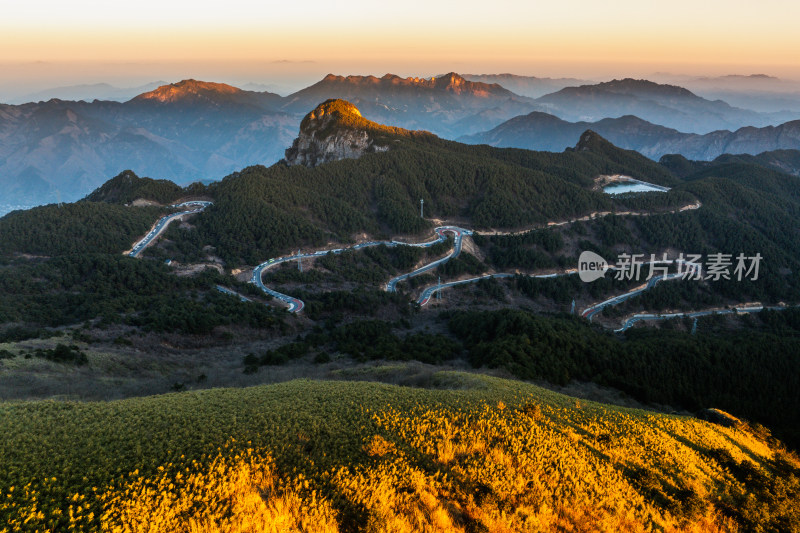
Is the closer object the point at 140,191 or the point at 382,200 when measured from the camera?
the point at 140,191

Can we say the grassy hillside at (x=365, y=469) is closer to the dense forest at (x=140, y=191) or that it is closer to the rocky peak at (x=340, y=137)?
the dense forest at (x=140, y=191)

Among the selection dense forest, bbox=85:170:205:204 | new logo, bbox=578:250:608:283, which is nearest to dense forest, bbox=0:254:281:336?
dense forest, bbox=85:170:205:204

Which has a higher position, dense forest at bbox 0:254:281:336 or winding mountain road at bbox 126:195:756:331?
dense forest at bbox 0:254:281:336

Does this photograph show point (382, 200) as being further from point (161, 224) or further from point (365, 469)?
point (365, 469)

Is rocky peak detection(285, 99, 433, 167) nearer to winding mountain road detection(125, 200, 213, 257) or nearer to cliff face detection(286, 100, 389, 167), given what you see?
cliff face detection(286, 100, 389, 167)

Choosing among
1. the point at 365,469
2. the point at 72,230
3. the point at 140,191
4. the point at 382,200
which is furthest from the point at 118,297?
the point at 382,200

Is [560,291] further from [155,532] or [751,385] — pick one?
[155,532]
